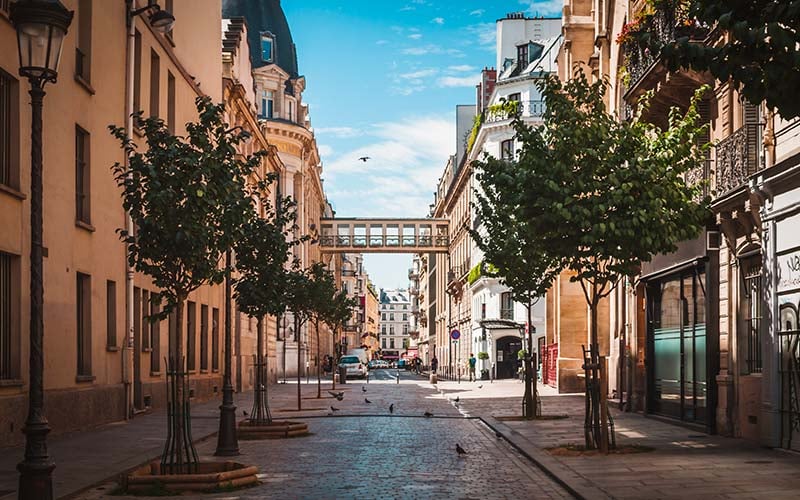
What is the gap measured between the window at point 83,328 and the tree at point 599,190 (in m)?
10.5

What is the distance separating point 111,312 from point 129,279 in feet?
4.13

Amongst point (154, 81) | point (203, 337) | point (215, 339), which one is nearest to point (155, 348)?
point (154, 81)

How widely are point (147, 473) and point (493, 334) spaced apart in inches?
2123

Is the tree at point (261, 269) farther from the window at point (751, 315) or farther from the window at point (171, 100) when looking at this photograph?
the window at point (171, 100)

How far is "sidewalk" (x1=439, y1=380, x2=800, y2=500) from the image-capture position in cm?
1251

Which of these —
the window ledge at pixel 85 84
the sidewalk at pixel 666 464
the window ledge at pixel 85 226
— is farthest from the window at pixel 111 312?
the sidewalk at pixel 666 464

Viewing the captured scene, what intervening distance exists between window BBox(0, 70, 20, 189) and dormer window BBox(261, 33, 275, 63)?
186ft

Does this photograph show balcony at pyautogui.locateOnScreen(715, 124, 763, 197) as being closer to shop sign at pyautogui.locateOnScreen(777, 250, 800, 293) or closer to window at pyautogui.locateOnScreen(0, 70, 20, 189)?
shop sign at pyautogui.locateOnScreen(777, 250, 800, 293)

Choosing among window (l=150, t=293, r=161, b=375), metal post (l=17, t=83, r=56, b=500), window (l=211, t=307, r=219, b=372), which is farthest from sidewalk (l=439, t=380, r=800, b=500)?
window (l=211, t=307, r=219, b=372)

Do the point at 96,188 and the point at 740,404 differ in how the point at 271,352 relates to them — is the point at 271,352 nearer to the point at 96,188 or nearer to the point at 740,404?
the point at 96,188

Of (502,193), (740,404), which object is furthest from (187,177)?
(740,404)

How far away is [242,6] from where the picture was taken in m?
72.9

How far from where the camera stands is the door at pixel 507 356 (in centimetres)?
Result: 6800

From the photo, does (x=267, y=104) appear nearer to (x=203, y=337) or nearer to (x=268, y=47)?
(x=268, y=47)
